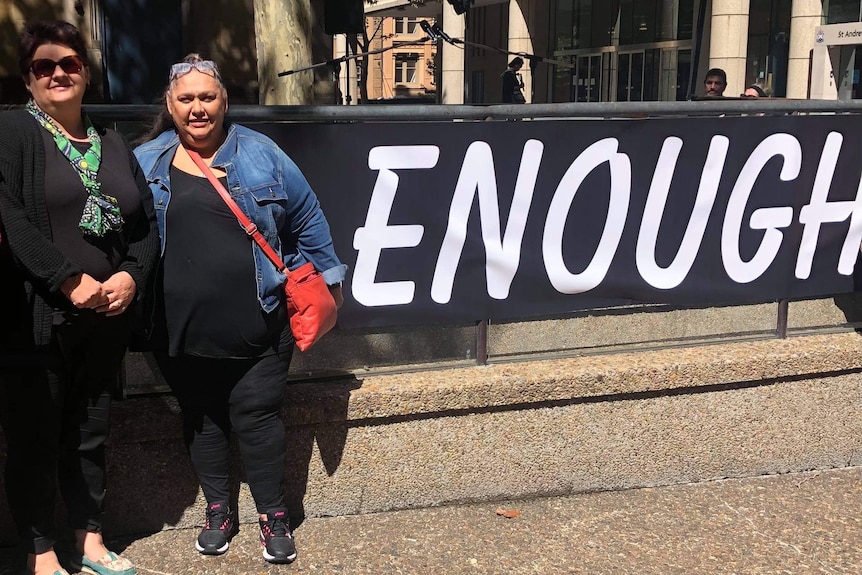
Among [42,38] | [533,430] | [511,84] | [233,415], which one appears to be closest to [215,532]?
[233,415]

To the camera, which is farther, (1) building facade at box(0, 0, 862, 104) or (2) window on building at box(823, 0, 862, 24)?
(2) window on building at box(823, 0, 862, 24)

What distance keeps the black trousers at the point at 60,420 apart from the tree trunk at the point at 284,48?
10.2ft

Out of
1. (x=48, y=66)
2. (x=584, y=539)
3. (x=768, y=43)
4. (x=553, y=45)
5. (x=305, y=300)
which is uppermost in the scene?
(x=553, y=45)

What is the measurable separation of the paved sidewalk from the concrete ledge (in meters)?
0.11

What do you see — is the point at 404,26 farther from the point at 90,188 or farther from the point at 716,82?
the point at 90,188

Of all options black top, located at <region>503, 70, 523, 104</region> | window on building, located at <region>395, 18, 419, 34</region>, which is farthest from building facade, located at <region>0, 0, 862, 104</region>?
window on building, located at <region>395, 18, 419, 34</region>

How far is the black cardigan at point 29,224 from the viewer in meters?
2.89

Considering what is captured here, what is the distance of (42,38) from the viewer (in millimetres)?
2990

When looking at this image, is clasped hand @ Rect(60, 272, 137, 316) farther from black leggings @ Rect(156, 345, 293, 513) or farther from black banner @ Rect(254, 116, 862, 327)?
black banner @ Rect(254, 116, 862, 327)

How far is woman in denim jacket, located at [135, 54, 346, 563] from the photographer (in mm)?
3270

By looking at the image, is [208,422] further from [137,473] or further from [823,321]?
[823,321]

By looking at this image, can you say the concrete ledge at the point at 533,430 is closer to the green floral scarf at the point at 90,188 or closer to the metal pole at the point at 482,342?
the metal pole at the point at 482,342

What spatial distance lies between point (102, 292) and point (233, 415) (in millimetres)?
740

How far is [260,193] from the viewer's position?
129 inches
